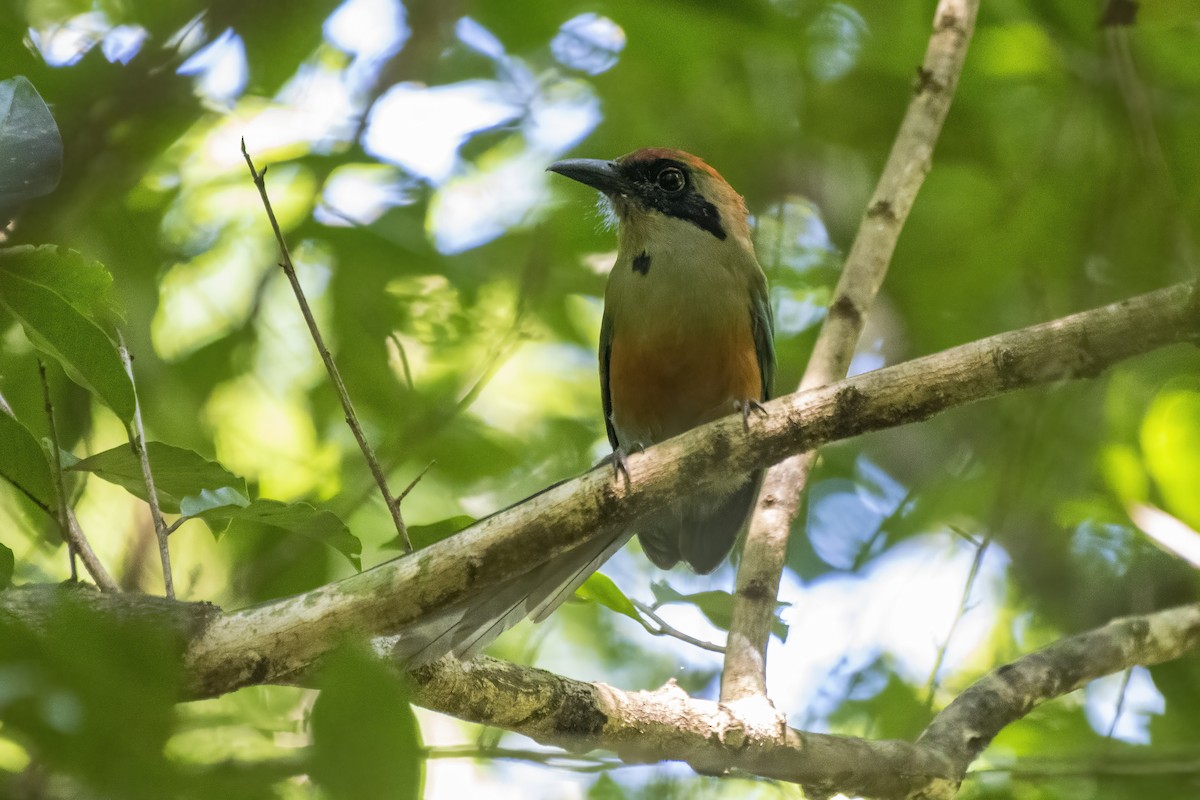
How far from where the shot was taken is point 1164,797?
3535 mm

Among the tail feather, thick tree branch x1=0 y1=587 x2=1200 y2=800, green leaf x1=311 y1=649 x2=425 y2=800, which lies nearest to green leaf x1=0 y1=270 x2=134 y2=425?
thick tree branch x1=0 y1=587 x2=1200 y2=800

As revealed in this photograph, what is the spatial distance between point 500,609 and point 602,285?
7.93 ft

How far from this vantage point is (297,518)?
2.41 m

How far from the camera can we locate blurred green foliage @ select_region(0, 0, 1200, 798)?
12.5 ft

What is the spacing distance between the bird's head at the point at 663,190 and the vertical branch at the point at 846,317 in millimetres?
779

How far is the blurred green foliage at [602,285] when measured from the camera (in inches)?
150

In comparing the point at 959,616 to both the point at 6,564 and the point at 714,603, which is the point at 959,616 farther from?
the point at 6,564

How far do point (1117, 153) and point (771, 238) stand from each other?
1.51 meters

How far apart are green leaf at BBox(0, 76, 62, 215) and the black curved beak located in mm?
2595

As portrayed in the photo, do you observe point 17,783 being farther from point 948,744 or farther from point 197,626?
point 948,744

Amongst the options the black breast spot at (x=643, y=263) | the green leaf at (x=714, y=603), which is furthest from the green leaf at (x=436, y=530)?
the black breast spot at (x=643, y=263)

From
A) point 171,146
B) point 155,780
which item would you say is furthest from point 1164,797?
point 171,146

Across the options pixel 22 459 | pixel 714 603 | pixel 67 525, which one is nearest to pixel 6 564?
pixel 67 525

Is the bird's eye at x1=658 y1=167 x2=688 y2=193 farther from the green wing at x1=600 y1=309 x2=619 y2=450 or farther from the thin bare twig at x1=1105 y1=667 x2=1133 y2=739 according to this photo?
the thin bare twig at x1=1105 y1=667 x2=1133 y2=739
